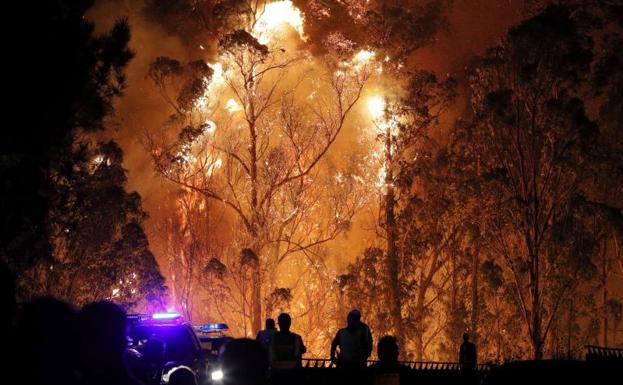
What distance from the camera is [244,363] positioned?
4145 mm

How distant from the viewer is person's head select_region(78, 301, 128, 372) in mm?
4070

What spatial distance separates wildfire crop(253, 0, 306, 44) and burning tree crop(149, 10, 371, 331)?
0.05m

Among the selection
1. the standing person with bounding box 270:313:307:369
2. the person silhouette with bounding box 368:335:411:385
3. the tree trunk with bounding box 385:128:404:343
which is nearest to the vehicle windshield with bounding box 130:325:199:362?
the standing person with bounding box 270:313:307:369

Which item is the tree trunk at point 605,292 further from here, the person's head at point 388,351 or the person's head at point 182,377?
the person's head at point 388,351

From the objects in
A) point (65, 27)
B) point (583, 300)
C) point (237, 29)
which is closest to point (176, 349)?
point (65, 27)

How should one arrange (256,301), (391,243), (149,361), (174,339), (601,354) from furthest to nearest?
(391,243) < (256,301) < (601,354) < (174,339) < (149,361)

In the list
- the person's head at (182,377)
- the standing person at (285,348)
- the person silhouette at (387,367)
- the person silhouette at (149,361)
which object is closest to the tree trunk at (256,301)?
the person's head at (182,377)

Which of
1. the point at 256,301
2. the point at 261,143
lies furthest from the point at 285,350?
the point at 261,143

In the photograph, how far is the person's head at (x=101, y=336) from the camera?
13.4 feet

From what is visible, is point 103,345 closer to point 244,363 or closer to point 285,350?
point 244,363

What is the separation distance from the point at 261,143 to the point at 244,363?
2679cm

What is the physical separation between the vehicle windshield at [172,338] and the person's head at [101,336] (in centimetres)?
854

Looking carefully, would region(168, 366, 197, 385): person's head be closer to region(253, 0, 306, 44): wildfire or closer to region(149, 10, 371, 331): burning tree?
region(149, 10, 371, 331): burning tree

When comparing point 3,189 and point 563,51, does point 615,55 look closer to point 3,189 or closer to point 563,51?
point 563,51
